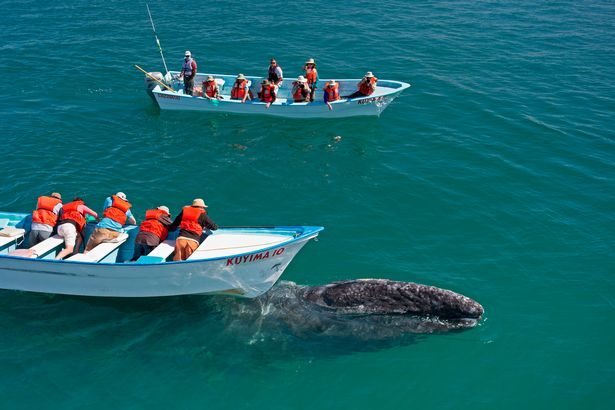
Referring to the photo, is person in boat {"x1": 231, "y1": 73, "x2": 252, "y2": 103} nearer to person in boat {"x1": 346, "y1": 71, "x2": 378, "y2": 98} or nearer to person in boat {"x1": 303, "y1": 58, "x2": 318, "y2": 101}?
person in boat {"x1": 303, "y1": 58, "x2": 318, "y2": 101}

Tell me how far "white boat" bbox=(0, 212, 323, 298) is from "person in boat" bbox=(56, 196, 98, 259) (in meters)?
0.34

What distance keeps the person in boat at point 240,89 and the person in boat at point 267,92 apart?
709 mm

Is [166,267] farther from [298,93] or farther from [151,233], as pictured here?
[298,93]

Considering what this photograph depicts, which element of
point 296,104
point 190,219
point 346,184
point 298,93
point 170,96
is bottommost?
point 346,184

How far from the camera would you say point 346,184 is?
22.8m

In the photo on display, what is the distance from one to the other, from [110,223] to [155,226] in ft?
4.68

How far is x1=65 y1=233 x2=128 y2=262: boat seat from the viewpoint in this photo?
1622 cm

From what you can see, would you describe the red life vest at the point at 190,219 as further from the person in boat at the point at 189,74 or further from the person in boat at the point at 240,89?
Result: the person in boat at the point at 189,74

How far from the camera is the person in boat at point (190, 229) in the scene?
16312 mm

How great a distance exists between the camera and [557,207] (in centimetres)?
2161

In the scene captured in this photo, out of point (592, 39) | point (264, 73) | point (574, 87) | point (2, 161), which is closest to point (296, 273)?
point (2, 161)

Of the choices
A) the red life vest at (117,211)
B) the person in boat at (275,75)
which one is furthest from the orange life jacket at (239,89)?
the red life vest at (117,211)

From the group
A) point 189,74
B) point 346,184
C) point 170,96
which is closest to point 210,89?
point 189,74

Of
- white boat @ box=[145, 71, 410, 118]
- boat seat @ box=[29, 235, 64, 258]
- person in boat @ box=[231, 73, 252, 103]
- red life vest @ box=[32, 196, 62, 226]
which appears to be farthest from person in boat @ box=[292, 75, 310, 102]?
boat seat @ box=[29, 235, 64, 258]
